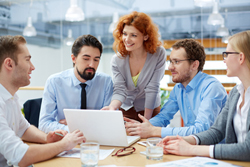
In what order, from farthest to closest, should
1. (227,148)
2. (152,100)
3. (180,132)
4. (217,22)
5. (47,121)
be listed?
(217,22)
(152,100)
(47,121)
(180,132)
(227,148)

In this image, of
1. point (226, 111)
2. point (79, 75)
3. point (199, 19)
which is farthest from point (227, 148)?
point (199, 19)

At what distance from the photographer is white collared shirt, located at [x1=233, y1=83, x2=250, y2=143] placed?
1.44 meters

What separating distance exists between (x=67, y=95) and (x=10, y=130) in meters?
0.90

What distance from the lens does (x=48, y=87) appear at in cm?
215

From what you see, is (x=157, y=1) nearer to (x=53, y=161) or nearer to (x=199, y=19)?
(x=199, y=19)

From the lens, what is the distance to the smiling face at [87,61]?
2.16 metres

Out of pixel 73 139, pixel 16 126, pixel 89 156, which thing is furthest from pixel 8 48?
pixel 89 156

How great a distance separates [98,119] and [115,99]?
0.78 meters

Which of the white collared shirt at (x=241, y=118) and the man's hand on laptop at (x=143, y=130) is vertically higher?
the white collared shirt at (x=241, y=118)

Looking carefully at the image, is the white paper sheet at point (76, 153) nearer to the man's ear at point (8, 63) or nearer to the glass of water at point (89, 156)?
the glass of water at point (89, 156)

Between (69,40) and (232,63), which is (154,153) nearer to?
(232,63)

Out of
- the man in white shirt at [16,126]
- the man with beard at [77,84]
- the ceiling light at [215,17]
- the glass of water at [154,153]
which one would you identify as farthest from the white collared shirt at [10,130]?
the ceiling light at [215,17]

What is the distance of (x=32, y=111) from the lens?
257 cm

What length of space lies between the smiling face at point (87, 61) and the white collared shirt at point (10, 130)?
637 mm
